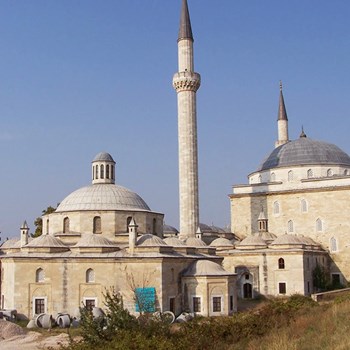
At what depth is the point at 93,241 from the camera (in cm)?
2631

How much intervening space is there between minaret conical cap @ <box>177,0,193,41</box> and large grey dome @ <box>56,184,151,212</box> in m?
10.5

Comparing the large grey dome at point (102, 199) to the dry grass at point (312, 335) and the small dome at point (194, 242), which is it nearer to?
the small dome at point (194, 242)

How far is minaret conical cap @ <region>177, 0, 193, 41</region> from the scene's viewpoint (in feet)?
113

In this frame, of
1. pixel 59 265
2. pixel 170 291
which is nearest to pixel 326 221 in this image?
pixel 170 291

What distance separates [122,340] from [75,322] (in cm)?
1323

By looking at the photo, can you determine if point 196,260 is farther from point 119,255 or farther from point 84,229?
point 84,229

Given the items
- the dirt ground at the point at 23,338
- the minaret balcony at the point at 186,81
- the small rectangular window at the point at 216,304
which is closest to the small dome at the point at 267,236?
the minaret balcony at the point at 186,81

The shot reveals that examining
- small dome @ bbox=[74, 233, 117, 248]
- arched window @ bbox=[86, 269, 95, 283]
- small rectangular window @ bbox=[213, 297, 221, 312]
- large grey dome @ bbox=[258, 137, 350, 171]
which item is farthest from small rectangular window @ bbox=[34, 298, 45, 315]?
large grey dome @ bbox=[258, 137, 350, 171]

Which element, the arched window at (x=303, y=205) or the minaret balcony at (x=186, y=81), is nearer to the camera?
the minaret balcony at (x=186, y=81)

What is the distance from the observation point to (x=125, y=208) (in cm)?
3016

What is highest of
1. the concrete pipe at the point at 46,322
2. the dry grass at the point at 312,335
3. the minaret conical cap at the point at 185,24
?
the minaret conical cap at the point at 185,24

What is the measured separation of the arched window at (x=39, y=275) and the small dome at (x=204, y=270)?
6657 mm

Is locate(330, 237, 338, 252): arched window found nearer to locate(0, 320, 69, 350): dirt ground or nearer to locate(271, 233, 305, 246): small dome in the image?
locate(271, 233, 305, 246): small dome

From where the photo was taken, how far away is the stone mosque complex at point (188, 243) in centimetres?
2534
